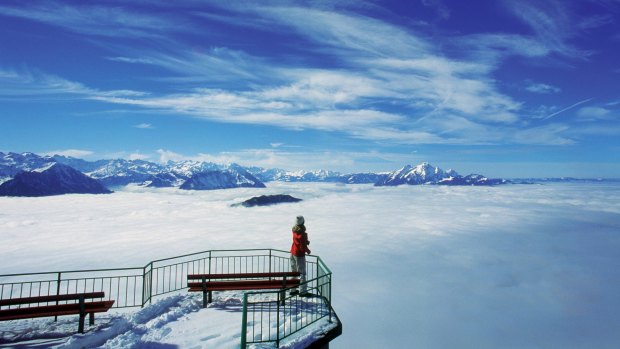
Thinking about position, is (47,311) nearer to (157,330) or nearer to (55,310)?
(55,310)

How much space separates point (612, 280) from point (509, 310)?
182ft

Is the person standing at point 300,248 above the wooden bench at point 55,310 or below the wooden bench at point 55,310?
above

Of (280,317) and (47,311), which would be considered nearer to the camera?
(47,311)

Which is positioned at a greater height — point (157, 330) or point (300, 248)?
point (300, 248)

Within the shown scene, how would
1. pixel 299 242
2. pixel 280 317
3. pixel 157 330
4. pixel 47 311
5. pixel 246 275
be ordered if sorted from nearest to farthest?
pixel 47 311 < pixel 157 330 < pixel 280 317 < pixel 299 242 < pixel 246 275

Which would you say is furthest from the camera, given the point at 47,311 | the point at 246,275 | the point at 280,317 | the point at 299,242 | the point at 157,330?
the point at 246,275

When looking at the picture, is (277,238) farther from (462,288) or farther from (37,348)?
(37,348)

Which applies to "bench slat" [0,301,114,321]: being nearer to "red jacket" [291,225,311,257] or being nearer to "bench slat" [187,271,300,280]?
"bench slat" [187,271,300,280]

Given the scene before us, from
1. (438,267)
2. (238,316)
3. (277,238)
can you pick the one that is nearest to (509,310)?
(438,267)

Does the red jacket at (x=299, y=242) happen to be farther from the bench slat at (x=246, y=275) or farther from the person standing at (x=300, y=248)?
the bench slat at (x=246, y=275)

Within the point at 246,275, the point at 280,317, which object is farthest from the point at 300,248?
the point at 280,317

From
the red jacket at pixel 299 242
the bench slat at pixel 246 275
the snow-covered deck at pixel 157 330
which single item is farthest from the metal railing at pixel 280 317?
the red jacket at pixel 299 242

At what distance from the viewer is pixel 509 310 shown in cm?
12694

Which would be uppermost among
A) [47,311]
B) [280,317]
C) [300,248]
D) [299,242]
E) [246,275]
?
[299,242]
